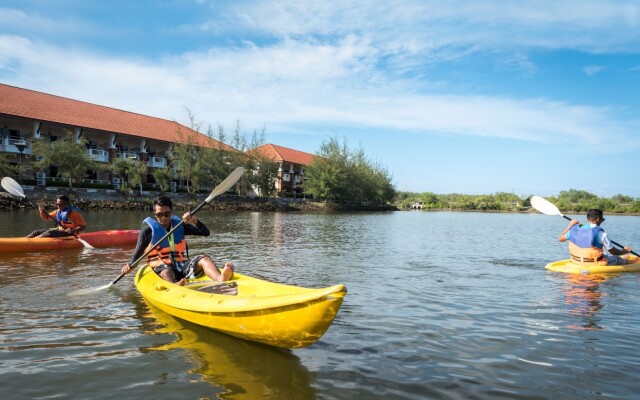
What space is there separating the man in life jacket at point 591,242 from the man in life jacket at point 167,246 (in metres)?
8.00

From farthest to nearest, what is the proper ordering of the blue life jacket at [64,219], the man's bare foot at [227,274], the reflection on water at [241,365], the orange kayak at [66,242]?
the blue life jacket at [64,219]
the orange kayak at [66,242]
the man's bare foot at [227,274]
the reflection on water at [241,365]

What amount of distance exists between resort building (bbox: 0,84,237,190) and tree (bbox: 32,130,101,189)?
1260 mm

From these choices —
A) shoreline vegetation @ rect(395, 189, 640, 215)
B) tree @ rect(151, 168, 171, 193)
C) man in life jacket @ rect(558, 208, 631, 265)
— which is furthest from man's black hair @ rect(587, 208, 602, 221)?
shoreline vegetation @ rect(395, 189, 640, 215)

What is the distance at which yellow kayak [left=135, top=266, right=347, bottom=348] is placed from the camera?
3.66 m

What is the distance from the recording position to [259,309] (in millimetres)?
4004

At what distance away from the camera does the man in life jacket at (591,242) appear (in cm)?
939

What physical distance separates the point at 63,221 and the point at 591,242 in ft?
43.3

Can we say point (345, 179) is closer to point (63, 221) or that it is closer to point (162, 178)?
point (162, 178)

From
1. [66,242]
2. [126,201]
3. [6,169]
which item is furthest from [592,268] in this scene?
[126,201]

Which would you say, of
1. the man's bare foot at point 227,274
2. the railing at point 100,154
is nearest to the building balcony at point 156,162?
the railing at point 100,154

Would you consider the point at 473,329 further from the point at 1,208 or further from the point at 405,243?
the point at 1,208

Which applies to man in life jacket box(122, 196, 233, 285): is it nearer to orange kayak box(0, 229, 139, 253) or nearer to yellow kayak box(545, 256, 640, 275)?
orange kayak box(0, 229, 139, 253)

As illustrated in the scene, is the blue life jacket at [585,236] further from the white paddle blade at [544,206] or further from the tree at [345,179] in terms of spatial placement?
the tree at [345,179]

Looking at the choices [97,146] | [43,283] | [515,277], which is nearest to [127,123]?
[97,146]
